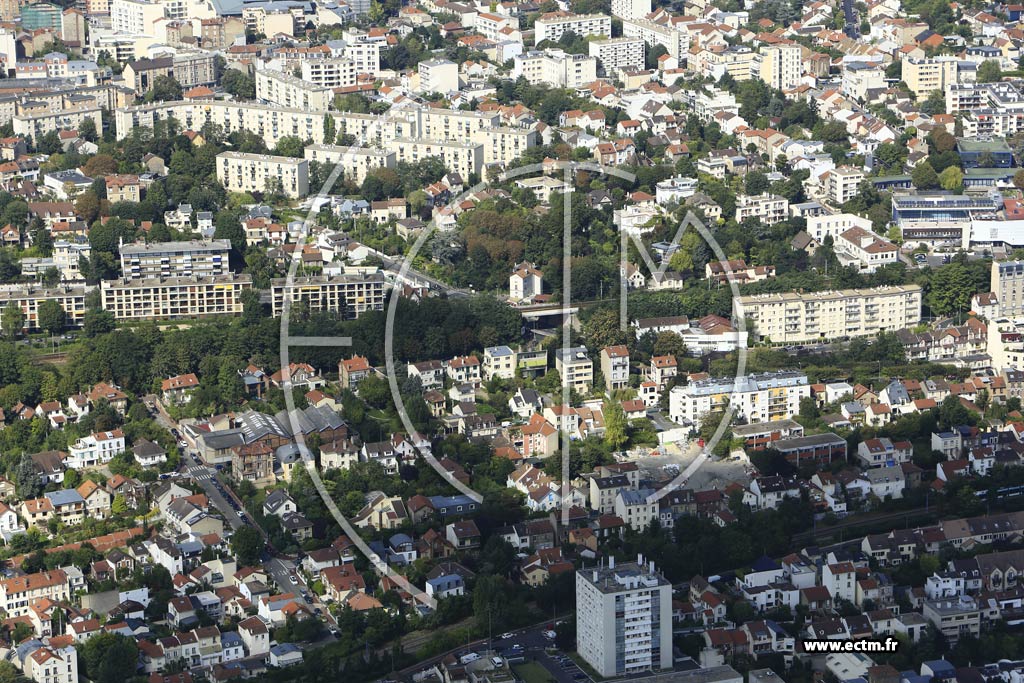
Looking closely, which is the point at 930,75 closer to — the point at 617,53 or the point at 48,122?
the point at 617,53

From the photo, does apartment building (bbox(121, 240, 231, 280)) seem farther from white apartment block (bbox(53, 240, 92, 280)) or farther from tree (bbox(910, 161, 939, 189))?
tree (bbox(910, 161, 939, 189))

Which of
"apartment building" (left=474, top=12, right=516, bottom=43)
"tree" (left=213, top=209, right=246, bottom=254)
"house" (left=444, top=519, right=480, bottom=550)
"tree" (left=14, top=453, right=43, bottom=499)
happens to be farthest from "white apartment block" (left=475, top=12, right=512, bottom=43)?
"house" (left=444, top=519, right=480, bottom=550)

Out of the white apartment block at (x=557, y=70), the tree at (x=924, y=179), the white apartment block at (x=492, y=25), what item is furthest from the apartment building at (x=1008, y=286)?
the white apartment block at (x=492, y=25)

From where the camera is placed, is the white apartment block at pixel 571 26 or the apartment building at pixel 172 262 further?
the white apartment block at pixel 571 26

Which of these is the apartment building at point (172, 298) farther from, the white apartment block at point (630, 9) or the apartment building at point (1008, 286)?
the white apartment block at point (630, 9)

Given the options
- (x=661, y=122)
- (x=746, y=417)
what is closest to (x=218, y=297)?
(x=746, y=417)

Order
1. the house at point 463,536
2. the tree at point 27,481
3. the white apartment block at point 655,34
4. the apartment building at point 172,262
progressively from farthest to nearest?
the white apartment block at point 655,34, the apartment building at point 172,262, the tree at point 27,481, the house at point 463,536

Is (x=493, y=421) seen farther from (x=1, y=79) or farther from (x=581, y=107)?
(x=1, y=79)
